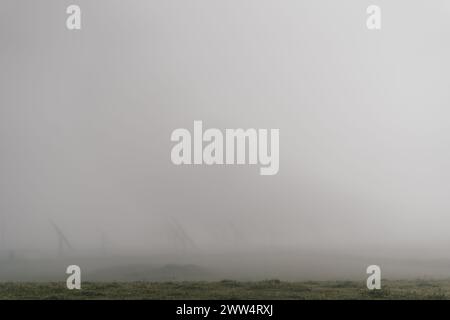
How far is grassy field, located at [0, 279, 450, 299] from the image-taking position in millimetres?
21344

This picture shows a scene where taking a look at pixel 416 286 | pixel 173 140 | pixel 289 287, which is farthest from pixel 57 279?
pixel 416 286

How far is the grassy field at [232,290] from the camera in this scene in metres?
21.3

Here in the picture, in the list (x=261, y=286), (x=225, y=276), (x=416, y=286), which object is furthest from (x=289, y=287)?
(x=416, y=286)

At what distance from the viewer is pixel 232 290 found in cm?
2267

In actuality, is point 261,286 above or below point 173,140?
below
